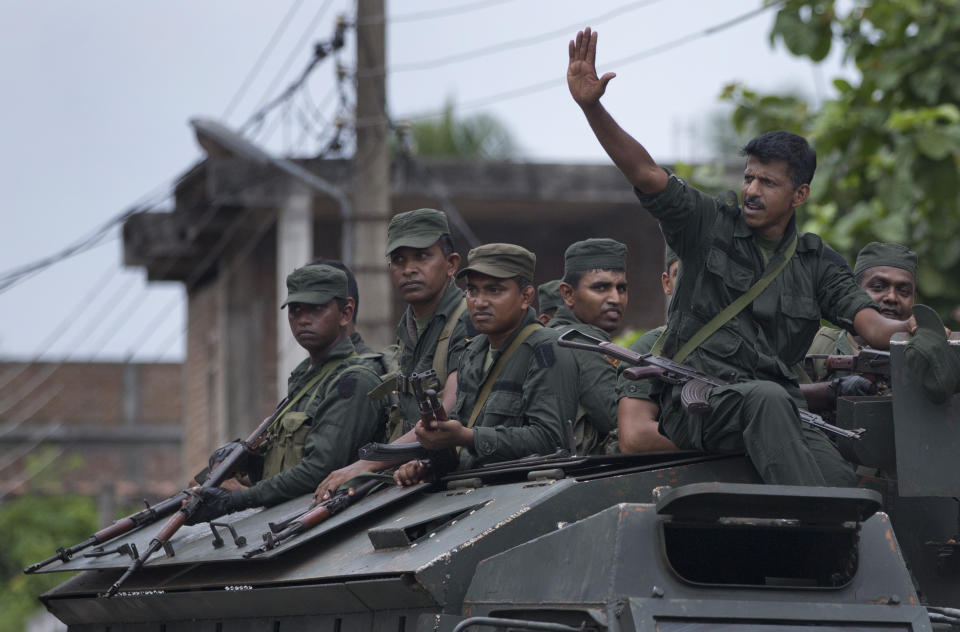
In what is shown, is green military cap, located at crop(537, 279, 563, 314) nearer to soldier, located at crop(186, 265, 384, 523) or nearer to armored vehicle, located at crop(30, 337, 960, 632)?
soldier, located at crop(186, 265, 384, 523)

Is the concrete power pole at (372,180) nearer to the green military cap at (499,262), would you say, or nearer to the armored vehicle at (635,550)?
the green military cap at (499,262)

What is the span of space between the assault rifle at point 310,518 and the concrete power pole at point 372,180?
566 centimetres

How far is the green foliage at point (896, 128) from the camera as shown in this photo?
34.2 ft

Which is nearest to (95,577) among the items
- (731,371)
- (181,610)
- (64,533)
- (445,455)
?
(181,610)

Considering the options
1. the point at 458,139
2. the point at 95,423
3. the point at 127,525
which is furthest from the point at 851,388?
the point at 95,423

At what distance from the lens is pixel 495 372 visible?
6.25 m

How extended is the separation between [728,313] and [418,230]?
203 centimetres

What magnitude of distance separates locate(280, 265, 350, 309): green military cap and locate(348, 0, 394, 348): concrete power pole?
438 cm

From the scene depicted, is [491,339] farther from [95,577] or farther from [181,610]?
[95,577]

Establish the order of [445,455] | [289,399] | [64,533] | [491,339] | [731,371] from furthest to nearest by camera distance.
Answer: [64,533] < [289,399] < [491,339] < [445,455] < [731,371]

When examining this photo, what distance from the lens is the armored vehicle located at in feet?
14.3

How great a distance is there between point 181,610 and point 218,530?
37cm

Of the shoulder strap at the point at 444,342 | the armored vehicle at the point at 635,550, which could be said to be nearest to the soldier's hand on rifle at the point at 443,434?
the armored vehicle at the point at 635,550

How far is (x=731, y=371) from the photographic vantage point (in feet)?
17.4
